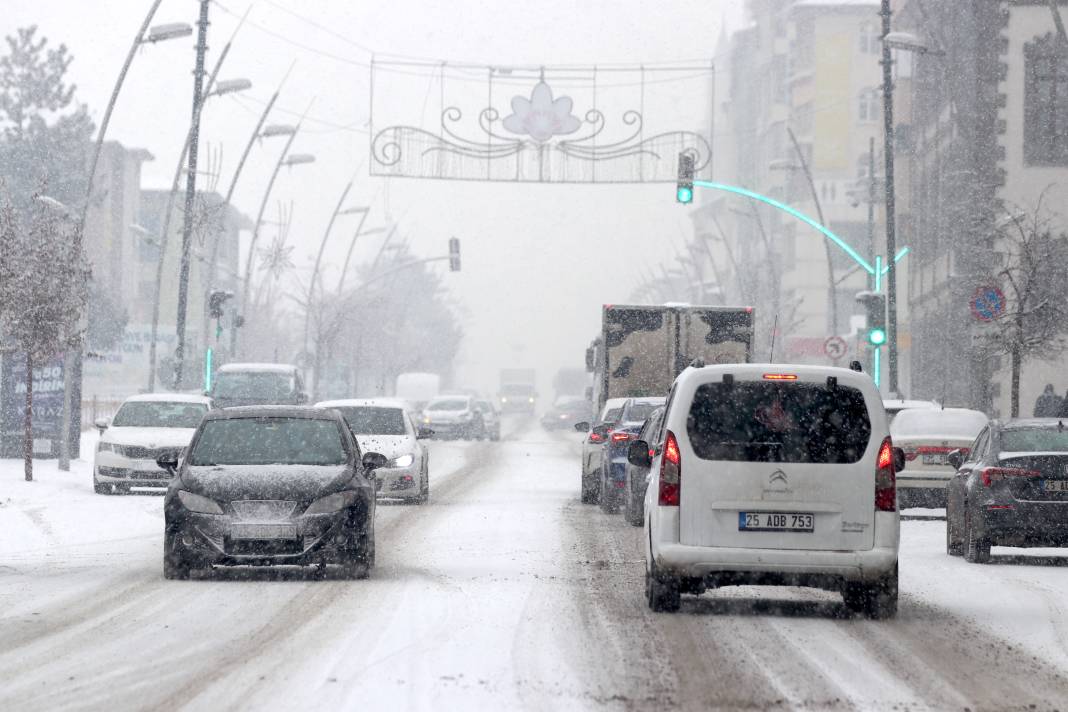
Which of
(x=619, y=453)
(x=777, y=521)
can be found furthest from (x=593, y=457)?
(x=777, y=521)

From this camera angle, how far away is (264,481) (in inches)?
584

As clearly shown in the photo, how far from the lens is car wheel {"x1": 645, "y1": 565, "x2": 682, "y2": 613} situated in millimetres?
12445

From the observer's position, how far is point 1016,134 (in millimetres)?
46781

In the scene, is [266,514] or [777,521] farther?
[266,514]

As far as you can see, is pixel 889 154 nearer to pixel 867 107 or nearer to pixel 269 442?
pixel 269 442

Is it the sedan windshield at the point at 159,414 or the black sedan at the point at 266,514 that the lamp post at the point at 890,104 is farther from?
the black sedan at the point at 266,514

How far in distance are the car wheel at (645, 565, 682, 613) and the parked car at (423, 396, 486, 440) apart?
48262mm

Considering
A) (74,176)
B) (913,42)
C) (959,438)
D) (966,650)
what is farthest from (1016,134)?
(74,176)

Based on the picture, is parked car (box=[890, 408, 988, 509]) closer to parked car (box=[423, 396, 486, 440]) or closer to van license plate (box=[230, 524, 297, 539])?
van license plate (box=[230, 524, 297, 539])

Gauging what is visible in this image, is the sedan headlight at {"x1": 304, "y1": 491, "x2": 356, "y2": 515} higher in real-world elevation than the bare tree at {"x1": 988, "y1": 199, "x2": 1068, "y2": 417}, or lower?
lower

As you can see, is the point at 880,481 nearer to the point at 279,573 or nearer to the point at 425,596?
the point at 425,596

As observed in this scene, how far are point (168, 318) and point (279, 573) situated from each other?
3988 inches

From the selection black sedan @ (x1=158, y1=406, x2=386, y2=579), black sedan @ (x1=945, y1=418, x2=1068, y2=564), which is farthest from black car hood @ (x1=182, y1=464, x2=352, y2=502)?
black sedan @ (x1=945, y1=418, x2=1068, y2=564)

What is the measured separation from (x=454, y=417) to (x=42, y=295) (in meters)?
33.1
